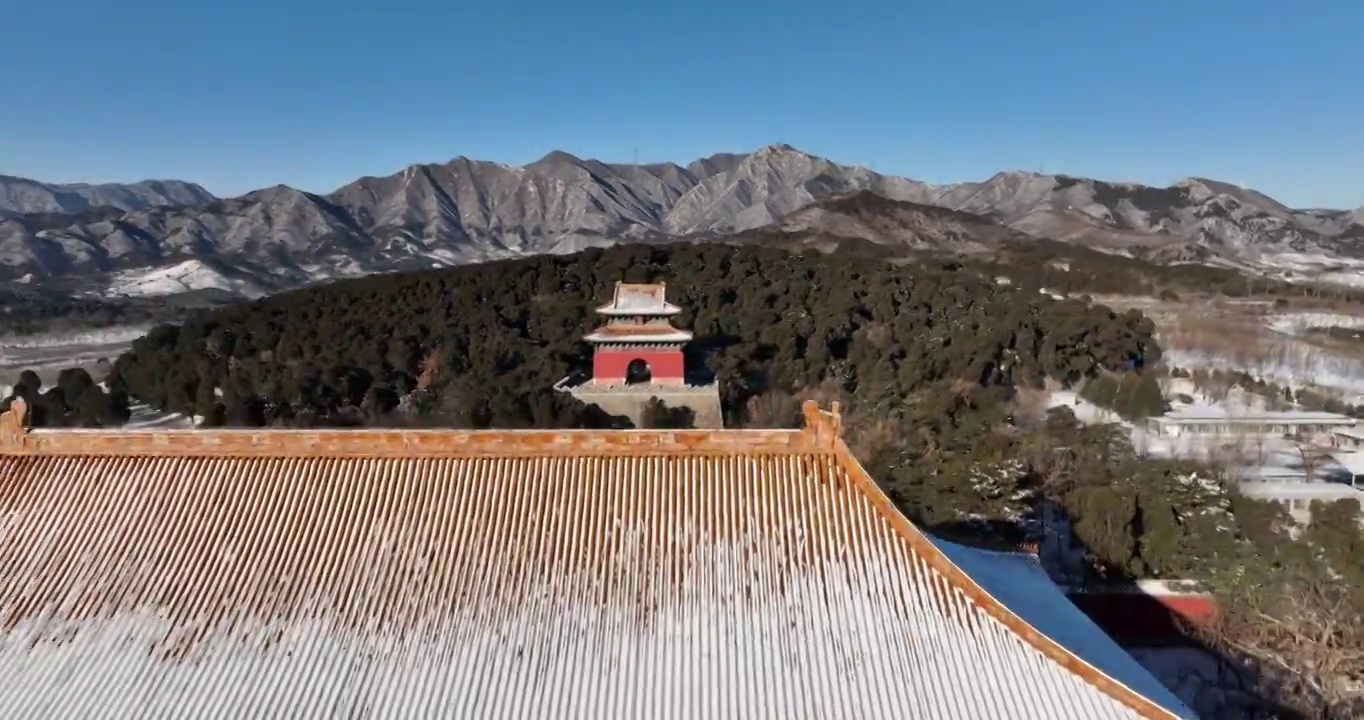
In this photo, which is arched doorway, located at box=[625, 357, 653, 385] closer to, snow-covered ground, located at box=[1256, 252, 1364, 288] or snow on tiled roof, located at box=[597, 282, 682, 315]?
snow on tiled roof, located at box=[597, 282, 682, 315]

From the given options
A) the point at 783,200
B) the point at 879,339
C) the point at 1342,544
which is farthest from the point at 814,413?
the point at 783,200

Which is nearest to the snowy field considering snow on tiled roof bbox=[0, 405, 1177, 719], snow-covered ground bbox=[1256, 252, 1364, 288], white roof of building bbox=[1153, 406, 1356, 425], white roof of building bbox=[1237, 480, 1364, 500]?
white roof of building bbox=[1153, 406, 1356, 425]

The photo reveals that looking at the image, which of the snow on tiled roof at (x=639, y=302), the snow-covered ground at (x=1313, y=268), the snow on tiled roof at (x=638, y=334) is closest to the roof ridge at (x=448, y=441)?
the snow on tiled roof at (x=638, y=334)

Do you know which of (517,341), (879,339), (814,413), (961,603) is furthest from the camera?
(879,339)

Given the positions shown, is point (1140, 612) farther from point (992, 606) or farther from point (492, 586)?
point (492, 586)

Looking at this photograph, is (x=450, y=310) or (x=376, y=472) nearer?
(x=376, y=472)

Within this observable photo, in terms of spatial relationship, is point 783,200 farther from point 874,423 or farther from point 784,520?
point 784,520

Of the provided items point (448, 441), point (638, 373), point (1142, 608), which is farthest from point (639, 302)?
point (448, 441)

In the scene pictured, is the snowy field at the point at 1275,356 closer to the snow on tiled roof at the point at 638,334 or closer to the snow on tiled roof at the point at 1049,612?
the snow on tiled roof at the point at 638,334

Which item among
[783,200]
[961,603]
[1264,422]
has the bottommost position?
[1264,422]
